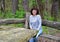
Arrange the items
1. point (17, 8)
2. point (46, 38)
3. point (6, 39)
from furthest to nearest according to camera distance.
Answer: point (17, 8) → point (46, 38) → point (6, 39)

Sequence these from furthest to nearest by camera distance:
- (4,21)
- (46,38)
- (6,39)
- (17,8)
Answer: (17,8) → (4,21) → (46,38) → (6,39)

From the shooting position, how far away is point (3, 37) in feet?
10.3

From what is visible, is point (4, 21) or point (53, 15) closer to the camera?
point (4, 21)

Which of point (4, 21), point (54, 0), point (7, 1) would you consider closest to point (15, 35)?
point (4, 21)

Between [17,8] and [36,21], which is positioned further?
[17,8]

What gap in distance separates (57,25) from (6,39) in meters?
2.05

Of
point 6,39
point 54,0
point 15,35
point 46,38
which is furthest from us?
point 54,0

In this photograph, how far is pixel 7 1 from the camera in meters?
14.4

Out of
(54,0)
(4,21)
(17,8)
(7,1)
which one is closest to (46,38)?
(4,21)

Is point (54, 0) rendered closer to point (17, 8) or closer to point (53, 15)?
point (53, 15)

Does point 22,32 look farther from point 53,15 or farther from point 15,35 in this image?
point 53,15

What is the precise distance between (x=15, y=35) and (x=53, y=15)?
7589 millimetres

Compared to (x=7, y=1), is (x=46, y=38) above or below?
below


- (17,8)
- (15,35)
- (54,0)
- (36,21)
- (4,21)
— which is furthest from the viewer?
(17,8)
